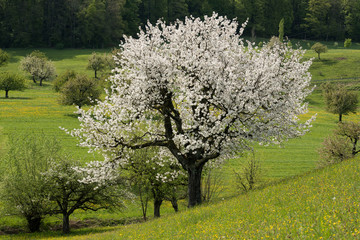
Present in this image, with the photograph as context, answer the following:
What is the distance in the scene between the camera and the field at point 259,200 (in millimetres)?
11750

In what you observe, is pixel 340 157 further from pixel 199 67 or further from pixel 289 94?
pixel 199 67

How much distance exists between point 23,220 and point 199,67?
28015mm

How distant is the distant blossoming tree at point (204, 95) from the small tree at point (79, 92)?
55.1 m

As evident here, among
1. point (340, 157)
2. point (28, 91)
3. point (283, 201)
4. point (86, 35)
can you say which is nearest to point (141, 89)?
point (283, 201)

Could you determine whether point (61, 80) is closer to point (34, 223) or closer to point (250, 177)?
point (34, 223)

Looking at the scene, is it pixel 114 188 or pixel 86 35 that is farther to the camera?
pixel 86 35

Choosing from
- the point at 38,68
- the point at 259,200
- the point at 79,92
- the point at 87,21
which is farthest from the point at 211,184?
the point at 87,21

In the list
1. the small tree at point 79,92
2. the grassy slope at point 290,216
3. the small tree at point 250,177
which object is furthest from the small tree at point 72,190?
the small tree at point 79,92

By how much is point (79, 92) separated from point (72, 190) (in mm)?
46478

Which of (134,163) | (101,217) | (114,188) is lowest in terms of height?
(101,217)

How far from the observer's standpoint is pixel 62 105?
84500 mm

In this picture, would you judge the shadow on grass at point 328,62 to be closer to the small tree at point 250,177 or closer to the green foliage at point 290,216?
the small tree at point 250,177

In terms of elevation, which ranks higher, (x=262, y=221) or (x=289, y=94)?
(x=289, y=94)

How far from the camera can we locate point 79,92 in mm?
80000
